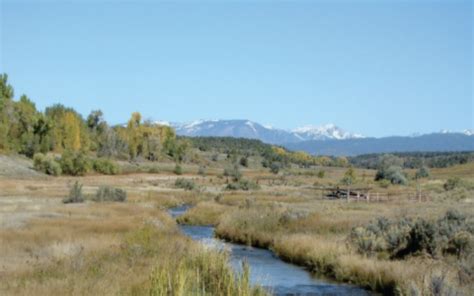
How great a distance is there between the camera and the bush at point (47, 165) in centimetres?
9900

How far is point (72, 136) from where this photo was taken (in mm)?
134500

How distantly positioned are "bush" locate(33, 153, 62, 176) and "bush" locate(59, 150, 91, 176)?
1906mm

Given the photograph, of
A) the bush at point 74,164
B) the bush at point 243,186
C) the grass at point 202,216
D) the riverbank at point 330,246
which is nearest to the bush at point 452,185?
the bush at point 243,186

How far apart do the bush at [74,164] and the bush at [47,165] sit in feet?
6.25

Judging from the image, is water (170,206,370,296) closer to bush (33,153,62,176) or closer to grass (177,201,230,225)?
grass (177,201,230,225)

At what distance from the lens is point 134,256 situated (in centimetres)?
2052

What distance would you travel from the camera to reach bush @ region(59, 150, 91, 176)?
10338cm

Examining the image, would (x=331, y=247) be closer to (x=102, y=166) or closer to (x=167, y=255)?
(x=167, y=255)

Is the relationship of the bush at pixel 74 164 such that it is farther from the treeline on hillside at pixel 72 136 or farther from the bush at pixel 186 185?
the bush at pixel 186 185

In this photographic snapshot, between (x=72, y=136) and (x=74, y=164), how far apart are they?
104ft

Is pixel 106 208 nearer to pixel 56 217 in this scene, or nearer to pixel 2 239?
pixel 56 217

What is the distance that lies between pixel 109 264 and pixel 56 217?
16.0m

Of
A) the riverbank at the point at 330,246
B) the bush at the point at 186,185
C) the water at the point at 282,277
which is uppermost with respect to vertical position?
the riverbank at the point at 330,246

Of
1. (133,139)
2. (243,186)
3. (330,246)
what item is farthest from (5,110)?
(330,246)
